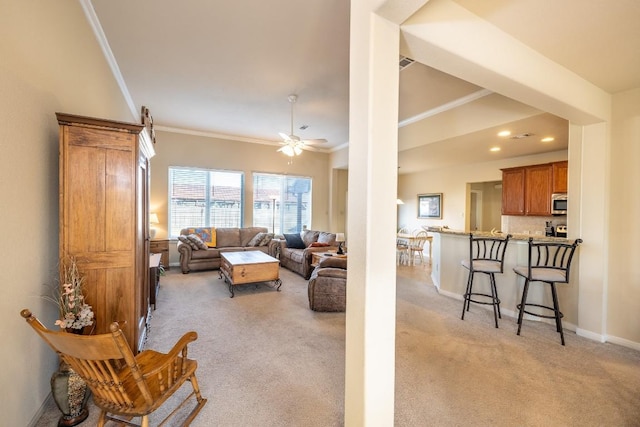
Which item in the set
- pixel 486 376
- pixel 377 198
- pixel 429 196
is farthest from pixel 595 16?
pixel 429 196

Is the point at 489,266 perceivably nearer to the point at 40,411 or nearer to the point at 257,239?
the point at 40,411

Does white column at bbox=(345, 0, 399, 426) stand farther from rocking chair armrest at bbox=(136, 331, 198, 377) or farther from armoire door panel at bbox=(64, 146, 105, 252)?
armoire door panel at bbox=(64, 146, 105, 252)

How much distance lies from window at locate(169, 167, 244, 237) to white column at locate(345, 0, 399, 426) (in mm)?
6061

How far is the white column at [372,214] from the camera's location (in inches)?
53.1

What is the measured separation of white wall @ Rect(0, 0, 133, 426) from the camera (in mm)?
1399

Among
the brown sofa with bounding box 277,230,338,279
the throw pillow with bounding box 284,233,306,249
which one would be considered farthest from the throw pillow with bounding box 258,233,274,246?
the throw pillow with bounding box 284,233,306,249

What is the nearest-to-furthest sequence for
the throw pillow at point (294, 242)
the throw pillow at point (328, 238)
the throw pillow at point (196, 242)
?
the throw pillow at point (196, 242) < the throw pillow at point (328, 238) < the throw pillow at point (294, 242)

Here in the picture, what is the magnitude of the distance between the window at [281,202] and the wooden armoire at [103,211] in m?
5.21

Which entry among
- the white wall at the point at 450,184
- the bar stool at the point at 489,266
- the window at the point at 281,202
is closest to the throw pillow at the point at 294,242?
the window at the point at 281,202

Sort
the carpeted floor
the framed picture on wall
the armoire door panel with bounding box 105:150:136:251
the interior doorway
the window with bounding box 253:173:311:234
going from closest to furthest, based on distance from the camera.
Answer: the carpeted floor → the armoire door panel with bounding box 105:150:136:251 → the window with bounding box 253:173:311:234 → the framed picture on wall → the interior doorway

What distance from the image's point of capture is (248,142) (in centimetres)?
705

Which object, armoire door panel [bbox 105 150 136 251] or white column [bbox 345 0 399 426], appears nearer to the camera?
white column [bbox 345 0 399 426]

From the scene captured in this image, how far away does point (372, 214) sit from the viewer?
4.43 ft

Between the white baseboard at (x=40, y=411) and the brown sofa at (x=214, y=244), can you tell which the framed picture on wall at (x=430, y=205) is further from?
the white baseboard at (x=40, y=411)
